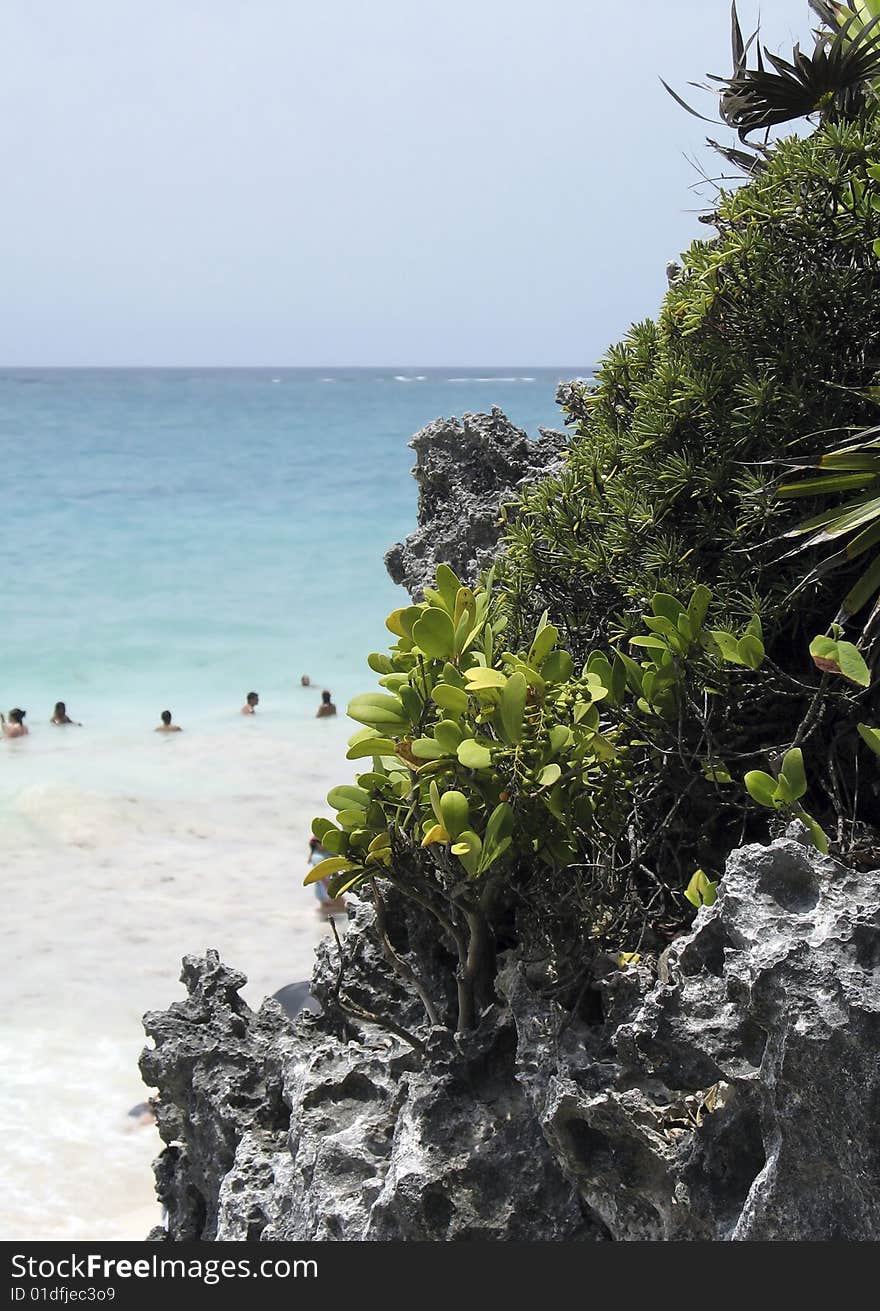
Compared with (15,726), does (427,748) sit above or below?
above

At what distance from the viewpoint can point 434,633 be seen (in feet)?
9.32

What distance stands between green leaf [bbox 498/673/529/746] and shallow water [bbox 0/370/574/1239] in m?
4.59

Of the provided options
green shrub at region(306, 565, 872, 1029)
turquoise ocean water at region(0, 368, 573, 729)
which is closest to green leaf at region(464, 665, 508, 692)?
green shrub at region(306, 565, 872, 1029)

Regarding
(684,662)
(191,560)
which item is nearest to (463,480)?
(684,662)

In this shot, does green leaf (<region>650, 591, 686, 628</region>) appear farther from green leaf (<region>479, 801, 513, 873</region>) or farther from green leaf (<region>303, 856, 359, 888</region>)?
green leaf (<region>303, 856, 359, 888</region>)

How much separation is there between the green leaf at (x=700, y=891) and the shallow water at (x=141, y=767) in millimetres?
4411

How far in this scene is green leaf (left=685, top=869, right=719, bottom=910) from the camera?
112 inches

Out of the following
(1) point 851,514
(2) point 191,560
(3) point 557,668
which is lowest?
(2) point 191,560

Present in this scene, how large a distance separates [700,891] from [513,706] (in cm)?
74

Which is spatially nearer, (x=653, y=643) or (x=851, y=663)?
(x=851, y=663)

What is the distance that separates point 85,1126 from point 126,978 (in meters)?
2.01

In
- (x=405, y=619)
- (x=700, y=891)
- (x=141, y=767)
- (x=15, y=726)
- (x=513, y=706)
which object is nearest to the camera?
(x=513, y=706)

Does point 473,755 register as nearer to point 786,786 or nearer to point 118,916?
point 786,786

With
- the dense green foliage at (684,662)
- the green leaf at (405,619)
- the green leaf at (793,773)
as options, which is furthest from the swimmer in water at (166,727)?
the green leaf at (793,773)
